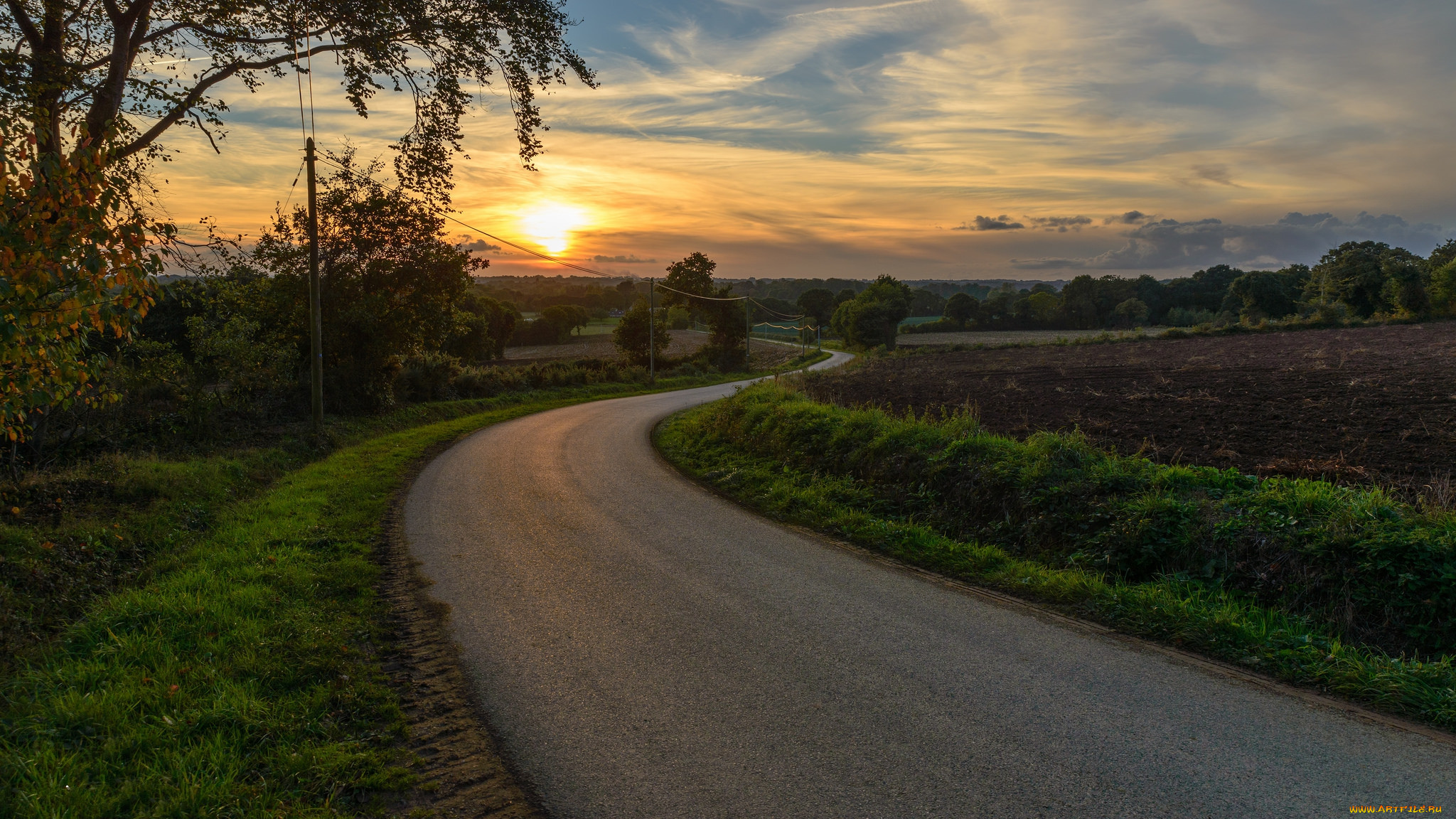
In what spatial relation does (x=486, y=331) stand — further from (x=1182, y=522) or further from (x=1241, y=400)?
(x=1182, y=522)

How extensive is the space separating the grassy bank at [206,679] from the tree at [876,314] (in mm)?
73878

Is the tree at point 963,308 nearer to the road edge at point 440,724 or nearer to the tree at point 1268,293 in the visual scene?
the tree at point 1268,293

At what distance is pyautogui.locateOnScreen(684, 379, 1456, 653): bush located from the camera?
584 centimetres

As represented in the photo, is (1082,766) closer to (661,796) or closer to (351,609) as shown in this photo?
(661,796)

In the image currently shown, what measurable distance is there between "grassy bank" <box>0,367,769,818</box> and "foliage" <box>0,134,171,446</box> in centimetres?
191

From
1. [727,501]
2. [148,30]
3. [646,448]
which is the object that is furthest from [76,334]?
[646,448]

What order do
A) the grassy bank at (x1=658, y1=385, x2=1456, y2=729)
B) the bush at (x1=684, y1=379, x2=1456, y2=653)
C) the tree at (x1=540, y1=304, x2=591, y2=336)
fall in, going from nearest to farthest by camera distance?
1. the grassy bank at (x1=658, y1=385, x2=1456, y2=729)
2. the bush at (x1=684, y1=379, x2=1456, y2=653)
3. the tree at (x1=540, y1=304, x2=591, y2=336)

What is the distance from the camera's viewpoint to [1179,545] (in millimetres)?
7262

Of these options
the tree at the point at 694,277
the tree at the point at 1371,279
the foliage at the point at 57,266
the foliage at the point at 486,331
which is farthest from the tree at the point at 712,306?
the foliage at the point at 57,266

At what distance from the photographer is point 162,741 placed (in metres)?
4.18

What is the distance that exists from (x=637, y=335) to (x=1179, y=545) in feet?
173

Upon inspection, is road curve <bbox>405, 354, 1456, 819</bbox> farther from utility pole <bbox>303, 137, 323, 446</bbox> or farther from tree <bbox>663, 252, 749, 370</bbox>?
tree <bbox>663, 252, 749, 370</bbox>

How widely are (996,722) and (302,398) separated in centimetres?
2098

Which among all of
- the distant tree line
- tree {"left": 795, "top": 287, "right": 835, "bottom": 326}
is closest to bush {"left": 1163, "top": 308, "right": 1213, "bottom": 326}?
the distant tree line
